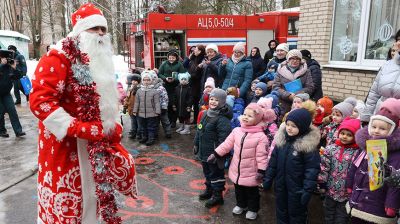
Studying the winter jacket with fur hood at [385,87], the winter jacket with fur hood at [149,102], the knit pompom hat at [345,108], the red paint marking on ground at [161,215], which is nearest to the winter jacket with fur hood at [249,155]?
the red paint marking on ground at [161,215]

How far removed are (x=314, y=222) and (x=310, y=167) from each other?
97cm

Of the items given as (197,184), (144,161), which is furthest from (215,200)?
(144,161)

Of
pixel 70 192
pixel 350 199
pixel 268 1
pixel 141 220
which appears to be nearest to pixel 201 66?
pixel 141 220

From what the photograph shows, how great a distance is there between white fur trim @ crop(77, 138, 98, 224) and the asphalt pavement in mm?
1556

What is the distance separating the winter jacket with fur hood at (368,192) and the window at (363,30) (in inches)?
143

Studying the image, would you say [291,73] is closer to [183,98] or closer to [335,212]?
[335,212]

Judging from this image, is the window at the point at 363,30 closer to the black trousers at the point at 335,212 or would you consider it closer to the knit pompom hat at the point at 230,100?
the knit pompom hat at the point at 230,100

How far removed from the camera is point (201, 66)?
7336mm

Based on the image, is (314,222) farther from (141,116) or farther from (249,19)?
(249,19)

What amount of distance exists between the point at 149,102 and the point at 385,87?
4070 mm

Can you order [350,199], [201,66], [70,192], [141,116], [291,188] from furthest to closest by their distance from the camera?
1. [201,66]
2. [141,116]
3. [291,188]
4. [350,199]
5. [70,192]

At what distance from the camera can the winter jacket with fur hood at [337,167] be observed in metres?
3.14

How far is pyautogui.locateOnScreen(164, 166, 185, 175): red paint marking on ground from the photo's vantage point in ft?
17.4

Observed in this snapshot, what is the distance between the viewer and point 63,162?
7.20ft
